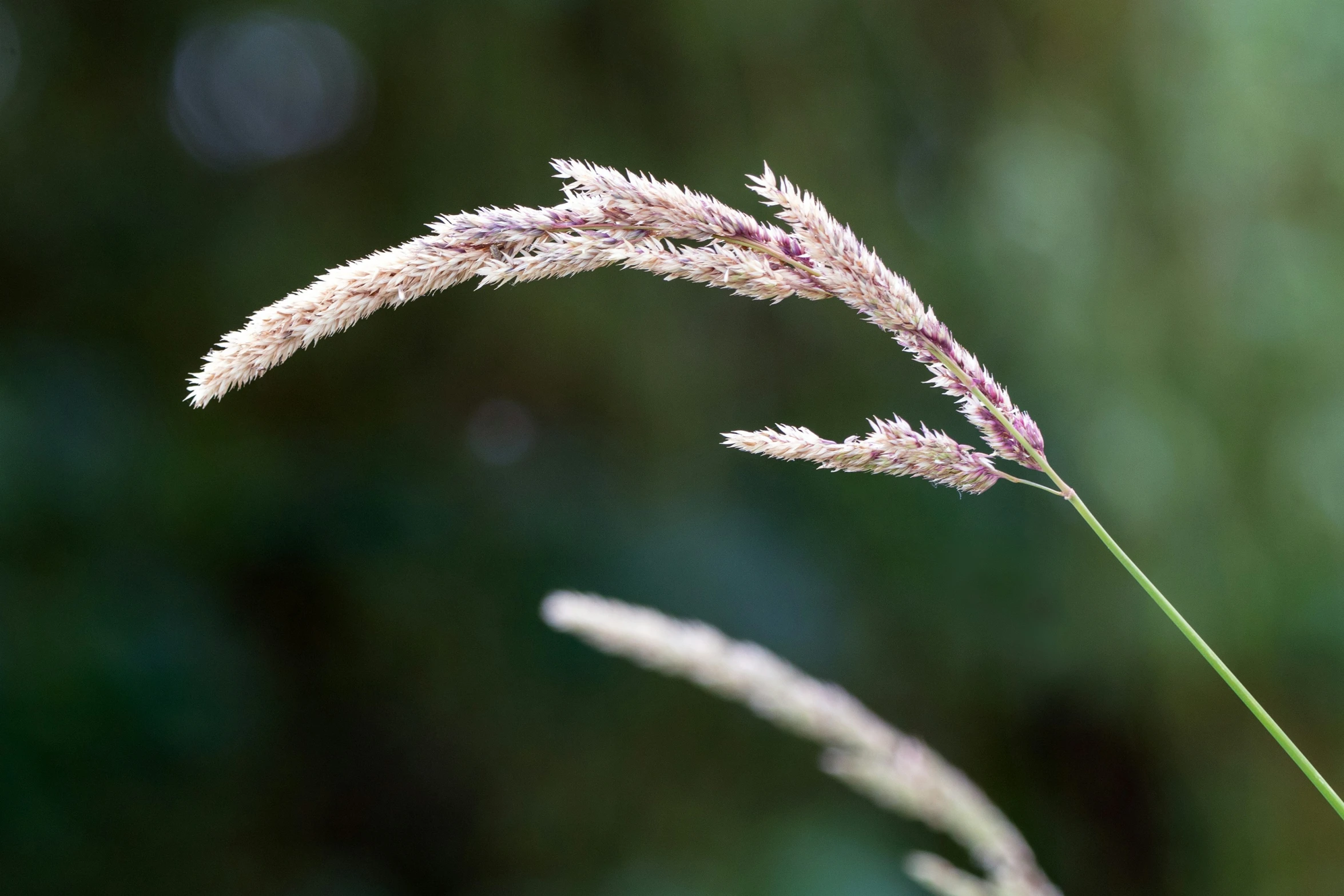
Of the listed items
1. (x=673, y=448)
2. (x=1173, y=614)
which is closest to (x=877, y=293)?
(x=1173, y=614)

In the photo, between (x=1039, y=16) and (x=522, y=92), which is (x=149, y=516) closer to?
(x=522, y=92)

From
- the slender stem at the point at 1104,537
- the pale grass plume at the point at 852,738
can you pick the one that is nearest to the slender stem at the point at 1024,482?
the slender stem at the point at 1104,537

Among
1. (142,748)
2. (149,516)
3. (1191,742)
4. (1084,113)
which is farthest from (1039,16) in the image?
(142,748)

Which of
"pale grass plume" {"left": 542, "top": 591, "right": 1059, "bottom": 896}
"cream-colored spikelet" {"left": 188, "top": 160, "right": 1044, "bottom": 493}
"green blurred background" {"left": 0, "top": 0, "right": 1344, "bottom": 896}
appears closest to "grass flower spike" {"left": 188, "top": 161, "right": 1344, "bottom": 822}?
"cream-colored spikelet" {"left": 188, "top": 160, "right": 1044, "bottom": 493}

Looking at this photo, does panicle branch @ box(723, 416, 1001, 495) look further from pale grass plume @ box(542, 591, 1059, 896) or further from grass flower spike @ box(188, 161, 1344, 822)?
pale grass plume @ box(542, 591, 1059, 896)

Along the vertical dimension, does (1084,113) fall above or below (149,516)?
above

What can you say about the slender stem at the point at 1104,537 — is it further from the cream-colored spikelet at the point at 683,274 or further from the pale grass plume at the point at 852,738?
the pale grass plume at the point at 852,738
